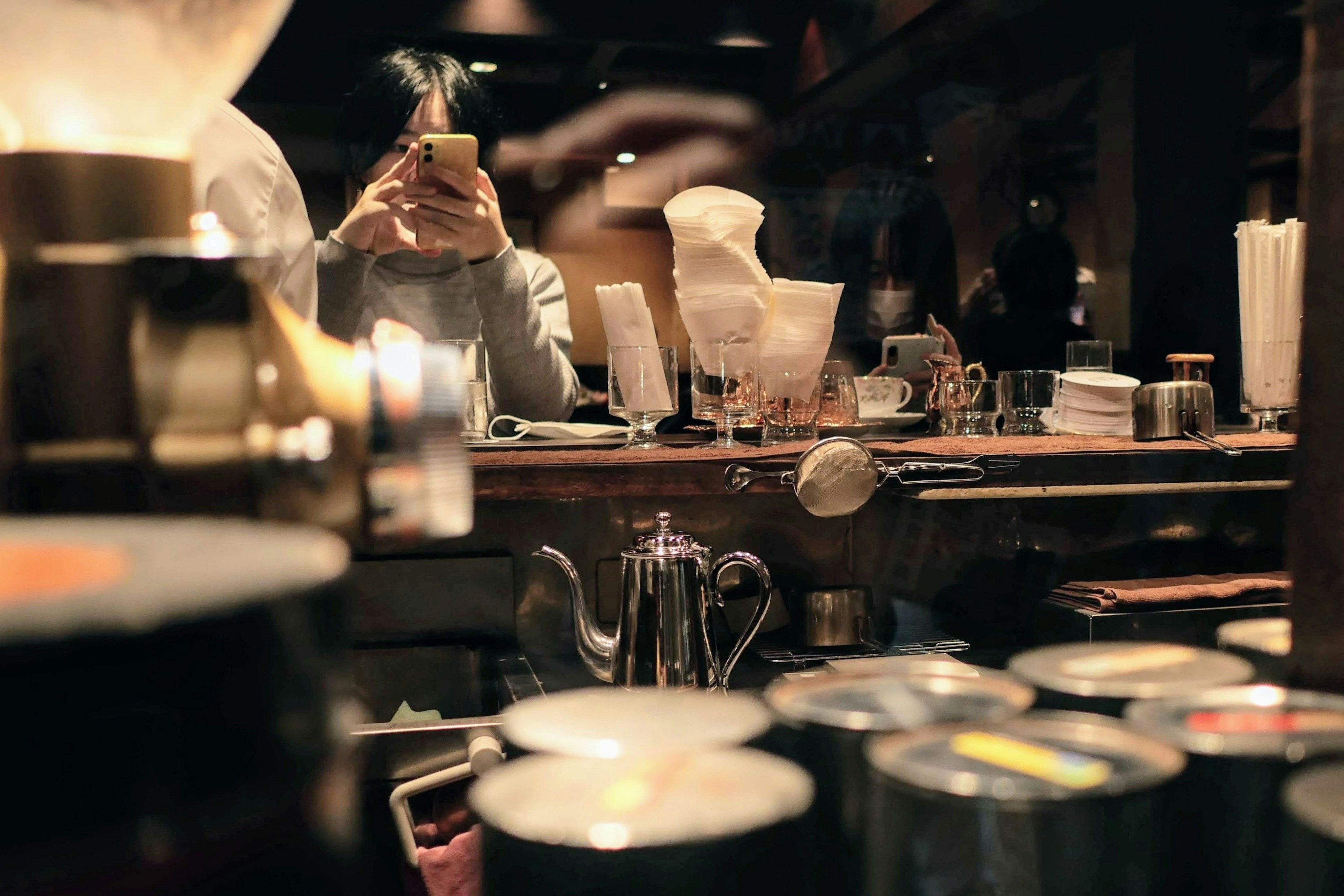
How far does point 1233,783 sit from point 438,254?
207cm

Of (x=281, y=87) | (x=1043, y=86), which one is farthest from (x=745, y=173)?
(x=281, y=87)

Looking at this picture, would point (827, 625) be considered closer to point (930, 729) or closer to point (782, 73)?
point (930, 729)

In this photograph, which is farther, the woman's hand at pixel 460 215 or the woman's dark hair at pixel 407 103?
the woman's dark hair at pixel 407 103

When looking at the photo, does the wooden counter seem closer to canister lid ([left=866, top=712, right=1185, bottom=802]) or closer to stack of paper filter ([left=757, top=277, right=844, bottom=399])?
stack of paper filter ([left=757, top=277, right=844, bottom=399])

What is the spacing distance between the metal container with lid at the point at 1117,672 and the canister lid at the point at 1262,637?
0.04 feet

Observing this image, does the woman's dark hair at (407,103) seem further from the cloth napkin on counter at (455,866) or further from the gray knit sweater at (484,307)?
the cloth napkin on counter at (455,866)

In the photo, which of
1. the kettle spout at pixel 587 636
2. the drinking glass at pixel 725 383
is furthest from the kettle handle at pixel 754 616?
the drinking glass at pixel 725 383

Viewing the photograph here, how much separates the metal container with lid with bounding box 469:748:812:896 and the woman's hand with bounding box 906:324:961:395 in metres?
1.98

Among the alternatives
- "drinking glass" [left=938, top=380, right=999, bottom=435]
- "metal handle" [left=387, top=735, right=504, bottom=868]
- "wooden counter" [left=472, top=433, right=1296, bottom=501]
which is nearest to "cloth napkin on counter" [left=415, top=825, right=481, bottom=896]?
"metal handle" [left=387, top=735, right=504, bottom=868]

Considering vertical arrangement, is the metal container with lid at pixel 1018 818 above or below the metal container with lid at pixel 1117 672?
below

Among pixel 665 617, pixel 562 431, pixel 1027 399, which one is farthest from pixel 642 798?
pixel 1027 399

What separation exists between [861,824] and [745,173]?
3566 mm

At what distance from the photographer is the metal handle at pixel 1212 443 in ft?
4.53

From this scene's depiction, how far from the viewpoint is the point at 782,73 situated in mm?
3734
